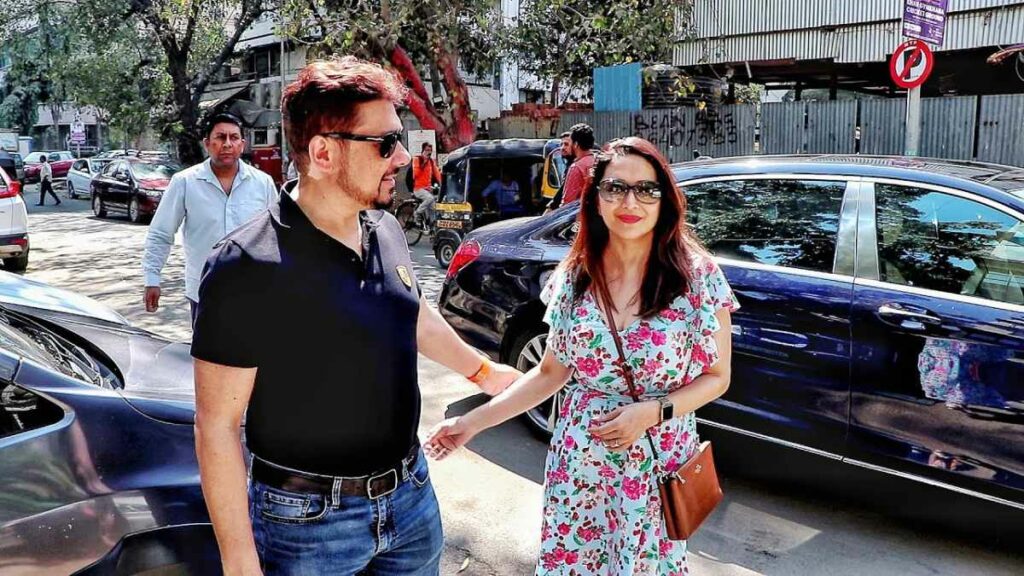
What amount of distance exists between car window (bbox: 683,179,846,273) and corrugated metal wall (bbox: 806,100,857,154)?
31.6 ft

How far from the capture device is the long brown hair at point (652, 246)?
7.86 ft

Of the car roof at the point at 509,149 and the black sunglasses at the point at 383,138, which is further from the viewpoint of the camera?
the car roof at the point at 509,149

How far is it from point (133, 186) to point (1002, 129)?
55.7 feet

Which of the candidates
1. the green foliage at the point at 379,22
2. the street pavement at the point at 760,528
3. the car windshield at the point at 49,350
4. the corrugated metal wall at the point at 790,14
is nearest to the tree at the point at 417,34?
the green foliage at the point at 379,22

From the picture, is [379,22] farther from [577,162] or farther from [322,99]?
[322,99]

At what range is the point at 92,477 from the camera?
2.22 meters

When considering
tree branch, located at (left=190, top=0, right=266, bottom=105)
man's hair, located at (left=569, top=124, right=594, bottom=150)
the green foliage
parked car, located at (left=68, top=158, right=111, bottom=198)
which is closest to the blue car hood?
man's hair, located at (left=569, top=124, right=594, bottom=150)

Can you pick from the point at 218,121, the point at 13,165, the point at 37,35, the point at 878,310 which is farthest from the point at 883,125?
the point at 13,165

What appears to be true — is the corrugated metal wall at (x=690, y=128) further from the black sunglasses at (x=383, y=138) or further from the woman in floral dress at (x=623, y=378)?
the black sunglasses at (x=383, y=138)

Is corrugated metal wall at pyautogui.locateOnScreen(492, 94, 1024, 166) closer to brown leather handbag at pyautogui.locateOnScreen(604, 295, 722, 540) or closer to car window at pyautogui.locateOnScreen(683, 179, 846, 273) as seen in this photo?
car window at pyautogui.locateOnScreen(683, 179, 846, 273)

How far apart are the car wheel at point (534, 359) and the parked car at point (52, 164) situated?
31.5 meters

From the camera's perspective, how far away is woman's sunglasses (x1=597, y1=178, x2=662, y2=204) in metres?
2.42

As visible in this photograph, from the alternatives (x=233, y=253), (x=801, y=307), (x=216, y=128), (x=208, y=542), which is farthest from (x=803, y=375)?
(x=216, y=128)

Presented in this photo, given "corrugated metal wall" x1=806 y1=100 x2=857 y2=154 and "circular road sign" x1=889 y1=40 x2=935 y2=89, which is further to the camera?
"corrugated metal wall" x1=806 y1=100 x2=857 y2=154
